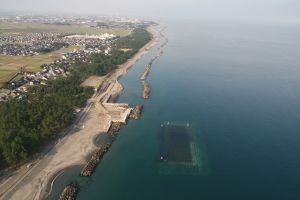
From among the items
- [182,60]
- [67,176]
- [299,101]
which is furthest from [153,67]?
[67,176]

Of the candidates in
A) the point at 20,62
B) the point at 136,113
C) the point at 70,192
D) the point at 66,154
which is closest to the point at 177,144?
the point at 136,113

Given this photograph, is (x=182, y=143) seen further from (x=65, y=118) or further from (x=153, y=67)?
(x=153, y=67)

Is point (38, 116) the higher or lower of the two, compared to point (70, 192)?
higher

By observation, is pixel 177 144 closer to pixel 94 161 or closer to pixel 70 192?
pixel 94 161

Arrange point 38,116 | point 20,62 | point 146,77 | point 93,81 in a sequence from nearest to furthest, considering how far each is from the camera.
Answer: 1. point 38,116
2. point 93,81
3. point 146,77
4. point 20,62

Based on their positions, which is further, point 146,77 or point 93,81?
point 146,77

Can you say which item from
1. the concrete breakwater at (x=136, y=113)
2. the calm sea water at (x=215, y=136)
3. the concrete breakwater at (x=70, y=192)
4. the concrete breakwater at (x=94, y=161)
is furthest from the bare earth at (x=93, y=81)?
the concrete breakwater at (x=70, y=192)
